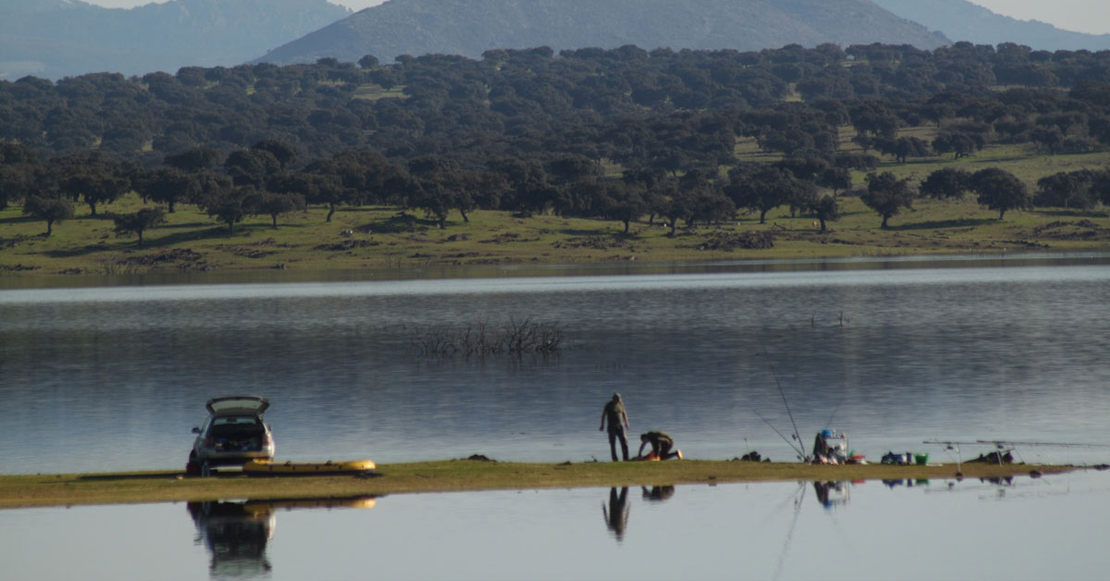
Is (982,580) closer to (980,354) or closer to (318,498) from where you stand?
(318,498)

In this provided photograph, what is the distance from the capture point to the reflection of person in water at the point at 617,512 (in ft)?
102

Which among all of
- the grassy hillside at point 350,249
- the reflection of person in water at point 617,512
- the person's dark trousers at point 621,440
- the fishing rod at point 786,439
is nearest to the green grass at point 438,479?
the reflection of person in water at point 617,512

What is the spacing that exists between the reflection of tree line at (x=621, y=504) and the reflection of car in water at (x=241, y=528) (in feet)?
20.0

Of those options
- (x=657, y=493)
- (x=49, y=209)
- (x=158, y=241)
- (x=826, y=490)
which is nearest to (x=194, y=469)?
(x=657, y=493)

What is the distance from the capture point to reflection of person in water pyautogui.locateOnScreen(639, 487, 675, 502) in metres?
34.6

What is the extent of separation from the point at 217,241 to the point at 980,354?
13929 cm

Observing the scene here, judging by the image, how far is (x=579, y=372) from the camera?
7075cm

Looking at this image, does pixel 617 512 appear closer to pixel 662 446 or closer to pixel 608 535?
pixel 608 535

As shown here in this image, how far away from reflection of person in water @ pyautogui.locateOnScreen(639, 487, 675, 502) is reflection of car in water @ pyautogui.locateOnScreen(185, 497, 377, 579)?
7066 mm

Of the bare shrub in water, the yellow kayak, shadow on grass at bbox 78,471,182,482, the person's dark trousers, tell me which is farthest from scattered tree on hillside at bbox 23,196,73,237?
the yellow kayak

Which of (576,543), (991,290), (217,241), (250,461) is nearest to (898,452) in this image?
(576,543)

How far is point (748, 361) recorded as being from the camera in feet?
244

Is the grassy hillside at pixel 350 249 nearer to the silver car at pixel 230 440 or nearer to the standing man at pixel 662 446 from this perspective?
the standing man at pixel 662 446

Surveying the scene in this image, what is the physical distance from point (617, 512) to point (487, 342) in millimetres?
52337
